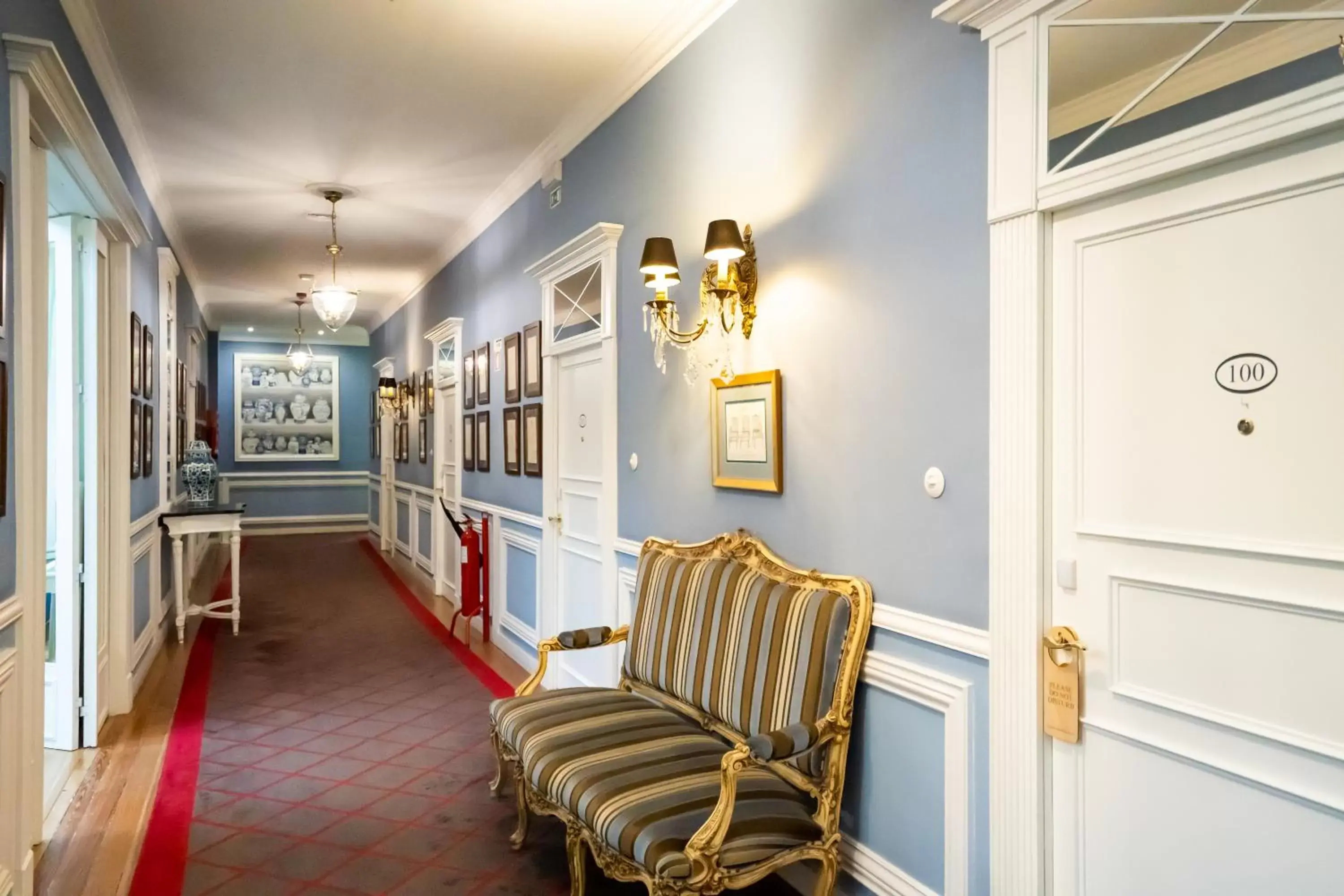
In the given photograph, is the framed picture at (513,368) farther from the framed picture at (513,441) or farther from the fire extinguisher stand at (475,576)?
the fire extinguisher stand at (475,576)

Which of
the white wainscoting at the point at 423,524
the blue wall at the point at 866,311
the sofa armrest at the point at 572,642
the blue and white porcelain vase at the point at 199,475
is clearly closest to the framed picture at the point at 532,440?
the blue wall at the point at 866,311

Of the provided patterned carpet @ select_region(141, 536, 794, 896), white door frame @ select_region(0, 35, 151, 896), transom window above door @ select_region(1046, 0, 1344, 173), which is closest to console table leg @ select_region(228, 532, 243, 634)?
patterned carpet @ select_region(141, 536, 794, 896)

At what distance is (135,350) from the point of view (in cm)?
453

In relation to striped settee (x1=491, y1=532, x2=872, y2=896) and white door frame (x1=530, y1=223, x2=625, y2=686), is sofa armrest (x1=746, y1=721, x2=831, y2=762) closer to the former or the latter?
striped settee (x1=491, y1=532, x2=872, y2=896)

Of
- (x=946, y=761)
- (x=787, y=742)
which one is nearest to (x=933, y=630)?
(x=946, y=761)

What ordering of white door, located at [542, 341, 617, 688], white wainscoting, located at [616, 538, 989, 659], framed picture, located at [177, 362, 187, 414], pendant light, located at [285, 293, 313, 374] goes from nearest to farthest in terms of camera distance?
white wainscoting, located at [616, 538, 989, 659]
white door, located at [542, 341, 617, 688]
framed picture, located at [177, 362, 187, 414]
pendant light, located at [285, 293, 313, 374]

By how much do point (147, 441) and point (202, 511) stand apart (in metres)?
0.85

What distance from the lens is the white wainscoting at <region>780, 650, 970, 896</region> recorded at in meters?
1.97

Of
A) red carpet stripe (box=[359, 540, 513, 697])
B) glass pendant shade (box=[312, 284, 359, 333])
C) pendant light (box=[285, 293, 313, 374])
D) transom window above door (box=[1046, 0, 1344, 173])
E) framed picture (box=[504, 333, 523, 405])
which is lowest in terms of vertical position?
red carpet stripe (box=[359, 540, 513, 697])

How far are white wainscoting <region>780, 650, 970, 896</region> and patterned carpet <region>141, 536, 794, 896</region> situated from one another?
0.48 meters

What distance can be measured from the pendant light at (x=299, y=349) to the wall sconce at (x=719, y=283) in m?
7.68

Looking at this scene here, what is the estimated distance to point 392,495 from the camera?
1009cm

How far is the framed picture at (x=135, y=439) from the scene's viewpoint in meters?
4.37

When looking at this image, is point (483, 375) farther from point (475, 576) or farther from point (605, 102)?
point (605, 102)
